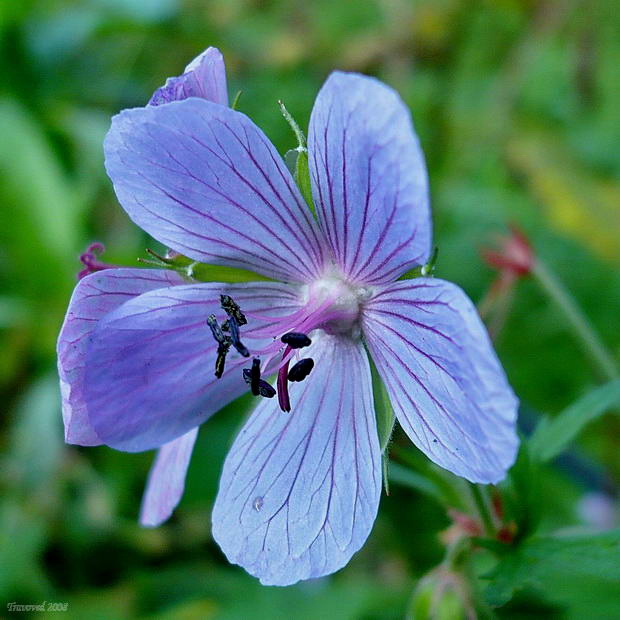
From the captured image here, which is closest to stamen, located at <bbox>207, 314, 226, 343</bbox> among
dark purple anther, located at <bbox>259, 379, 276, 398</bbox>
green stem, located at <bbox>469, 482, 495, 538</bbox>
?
dark purple anther, located at <bbox>259, 379, 276, 398</bbox>

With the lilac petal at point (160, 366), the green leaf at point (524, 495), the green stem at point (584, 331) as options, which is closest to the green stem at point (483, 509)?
the green leaf at point (524, 495)

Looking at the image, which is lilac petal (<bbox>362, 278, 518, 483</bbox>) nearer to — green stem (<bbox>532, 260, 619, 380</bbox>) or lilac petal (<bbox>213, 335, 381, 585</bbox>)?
lilac petal (<bbox>213, 335, 381, 585</bbox>)

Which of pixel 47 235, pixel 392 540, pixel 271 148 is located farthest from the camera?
pixel 47 235

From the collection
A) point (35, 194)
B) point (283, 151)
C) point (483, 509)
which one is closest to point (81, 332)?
point (483, 509)

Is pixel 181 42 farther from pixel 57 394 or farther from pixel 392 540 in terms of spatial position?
pixel 392 540

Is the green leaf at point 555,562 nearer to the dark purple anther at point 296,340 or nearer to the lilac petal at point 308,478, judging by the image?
the lilac petal at point 308,478

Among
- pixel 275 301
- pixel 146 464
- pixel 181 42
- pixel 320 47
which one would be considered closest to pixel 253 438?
pixel 275 301
